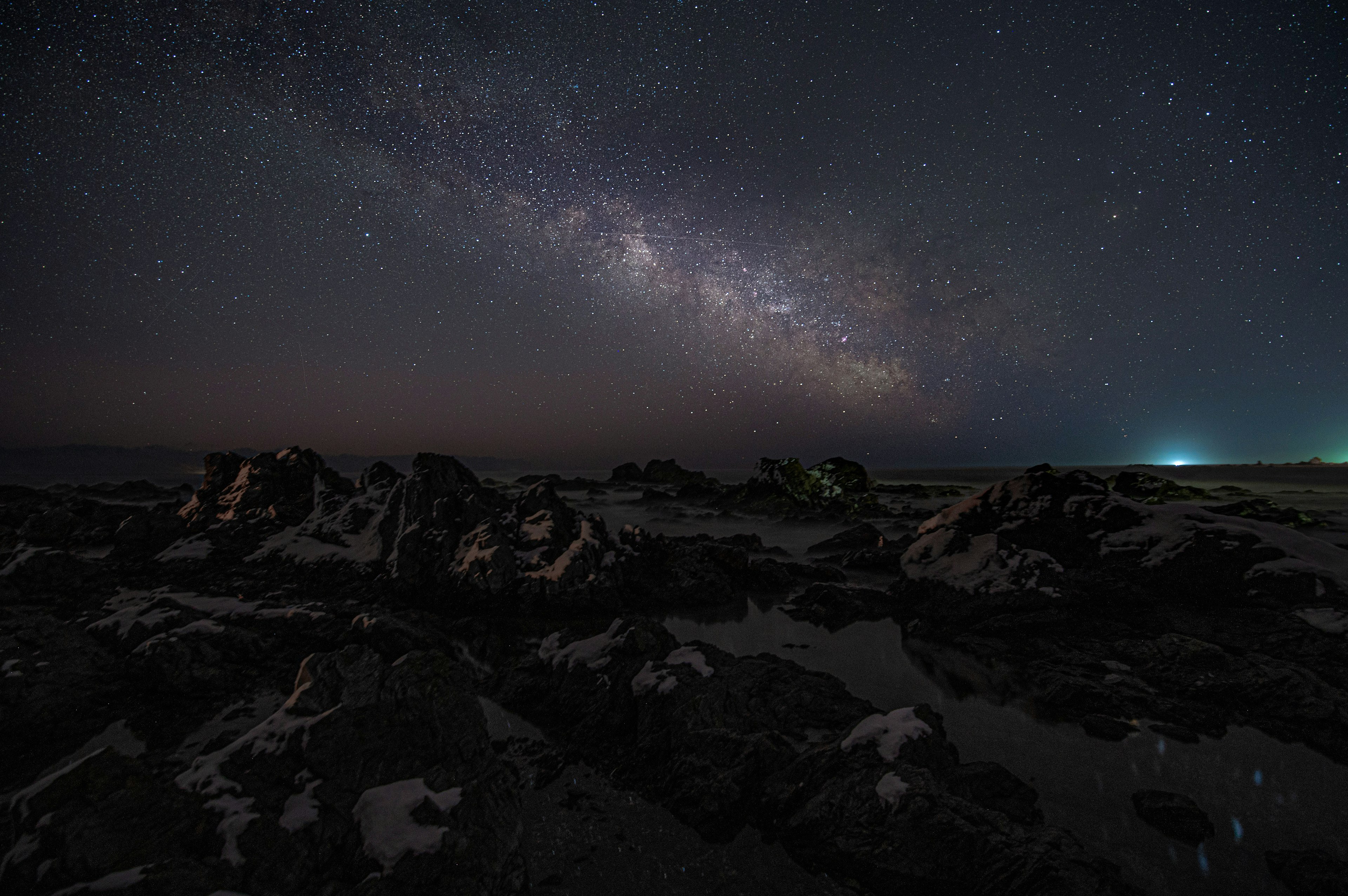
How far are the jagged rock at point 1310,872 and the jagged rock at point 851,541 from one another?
1777 cm

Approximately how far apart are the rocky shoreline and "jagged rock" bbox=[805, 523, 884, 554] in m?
4.11

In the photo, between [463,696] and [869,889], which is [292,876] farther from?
[869,889]

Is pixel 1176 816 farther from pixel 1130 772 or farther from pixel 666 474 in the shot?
pixel 666 474

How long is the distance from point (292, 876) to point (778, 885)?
436cm

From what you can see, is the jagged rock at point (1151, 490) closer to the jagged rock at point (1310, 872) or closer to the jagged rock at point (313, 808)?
the jagged rock at point (1310, 872)

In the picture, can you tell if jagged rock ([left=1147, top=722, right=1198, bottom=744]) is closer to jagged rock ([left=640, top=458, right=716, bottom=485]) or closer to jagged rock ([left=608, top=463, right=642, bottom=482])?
jagged rock ([left=640, top=458, right=716, bottom=485])

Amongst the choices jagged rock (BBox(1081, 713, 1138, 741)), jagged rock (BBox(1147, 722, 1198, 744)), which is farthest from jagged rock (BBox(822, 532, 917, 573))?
jagged rock (BBox(1147, 722, 1198, 744))

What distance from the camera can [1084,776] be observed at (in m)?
6.36

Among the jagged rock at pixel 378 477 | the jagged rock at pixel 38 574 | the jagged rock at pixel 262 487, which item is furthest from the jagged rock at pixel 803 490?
the jagged rock at pixel 38 574

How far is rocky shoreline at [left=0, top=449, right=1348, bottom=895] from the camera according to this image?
4324 millimetres

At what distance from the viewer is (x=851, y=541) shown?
77.2ft

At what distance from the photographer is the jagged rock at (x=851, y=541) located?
23031 mm

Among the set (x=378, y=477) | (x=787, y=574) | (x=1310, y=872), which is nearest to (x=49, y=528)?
(x=378, y=477)

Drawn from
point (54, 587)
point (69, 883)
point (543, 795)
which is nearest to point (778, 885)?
point (543, 795)
